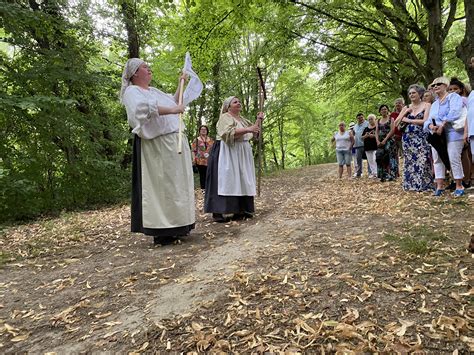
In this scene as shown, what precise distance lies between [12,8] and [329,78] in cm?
952

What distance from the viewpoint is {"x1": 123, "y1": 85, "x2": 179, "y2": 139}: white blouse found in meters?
4.28

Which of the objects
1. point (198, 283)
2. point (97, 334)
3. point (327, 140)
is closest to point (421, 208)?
point (198, 283)

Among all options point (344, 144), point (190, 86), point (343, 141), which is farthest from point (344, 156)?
point (190, 86)

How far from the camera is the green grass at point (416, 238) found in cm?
341

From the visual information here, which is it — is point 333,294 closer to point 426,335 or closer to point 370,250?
point 426,335

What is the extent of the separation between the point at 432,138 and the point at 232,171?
133 inches

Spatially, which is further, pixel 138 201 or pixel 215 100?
pixel 215 100

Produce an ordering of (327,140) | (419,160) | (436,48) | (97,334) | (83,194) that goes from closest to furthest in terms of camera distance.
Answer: (97,334) → (419,160) → (436,48) → (83,194) → (327,140)

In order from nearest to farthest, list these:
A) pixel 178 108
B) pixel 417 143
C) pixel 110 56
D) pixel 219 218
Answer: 1. pixel 178 108
2. pixel 219 218
3. pixel 417 143
4. pixel 110 56

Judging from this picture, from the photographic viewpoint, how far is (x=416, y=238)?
381 centimetres

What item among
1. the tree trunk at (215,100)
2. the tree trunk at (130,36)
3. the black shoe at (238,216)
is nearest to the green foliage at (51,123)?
the tree trunk at (130,36)

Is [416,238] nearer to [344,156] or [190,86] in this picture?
[190,86]

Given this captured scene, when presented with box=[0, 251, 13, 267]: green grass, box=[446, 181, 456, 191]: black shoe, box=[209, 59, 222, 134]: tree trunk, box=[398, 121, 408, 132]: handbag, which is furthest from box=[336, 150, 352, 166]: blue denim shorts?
box=[0, 251, 13, 267]: green grass

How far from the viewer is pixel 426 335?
2125mm
